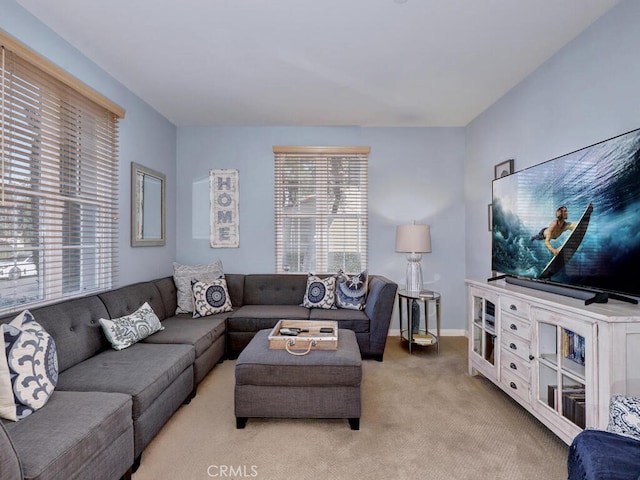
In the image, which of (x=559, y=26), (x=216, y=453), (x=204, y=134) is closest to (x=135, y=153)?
(x=204, y=134)

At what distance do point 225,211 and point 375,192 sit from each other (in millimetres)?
1868

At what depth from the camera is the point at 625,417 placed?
132cm

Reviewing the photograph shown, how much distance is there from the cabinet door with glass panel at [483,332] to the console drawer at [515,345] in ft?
0.32

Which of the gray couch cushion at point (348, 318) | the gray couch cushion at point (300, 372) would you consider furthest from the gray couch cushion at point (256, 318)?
the gray couch cushion at point (300, 372)

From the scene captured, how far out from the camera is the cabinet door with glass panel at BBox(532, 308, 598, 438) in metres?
1.66

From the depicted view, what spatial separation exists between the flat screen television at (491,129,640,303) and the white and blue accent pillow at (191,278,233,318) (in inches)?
104

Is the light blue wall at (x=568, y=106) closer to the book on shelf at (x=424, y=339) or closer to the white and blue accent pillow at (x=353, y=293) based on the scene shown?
the book on shelf at (x=424, y=339)

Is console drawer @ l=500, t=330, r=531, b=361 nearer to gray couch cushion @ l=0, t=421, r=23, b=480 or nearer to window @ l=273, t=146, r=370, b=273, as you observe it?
window @ l=273, t=146, r=370, b=273

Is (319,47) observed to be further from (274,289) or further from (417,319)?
(417,319)

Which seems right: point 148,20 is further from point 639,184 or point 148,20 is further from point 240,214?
point 639,184

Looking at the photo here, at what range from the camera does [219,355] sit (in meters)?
3.12

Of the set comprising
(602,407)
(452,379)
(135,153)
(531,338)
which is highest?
(135,153)

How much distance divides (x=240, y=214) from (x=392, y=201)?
189cm

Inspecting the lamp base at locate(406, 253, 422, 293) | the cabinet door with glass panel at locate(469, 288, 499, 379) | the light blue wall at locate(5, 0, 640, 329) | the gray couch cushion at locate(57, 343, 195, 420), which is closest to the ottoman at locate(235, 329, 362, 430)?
the gray couch cushion at locate(57, 343, 195, 420)
